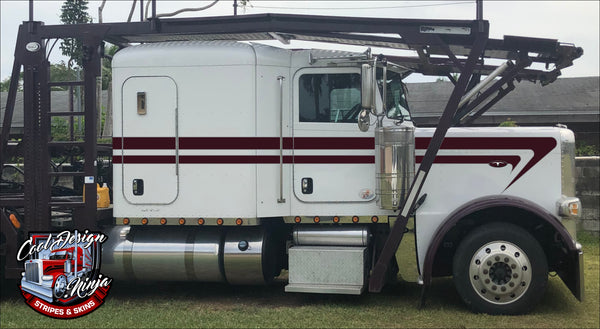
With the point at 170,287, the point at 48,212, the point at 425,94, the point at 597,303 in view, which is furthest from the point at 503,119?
the point at 48,212

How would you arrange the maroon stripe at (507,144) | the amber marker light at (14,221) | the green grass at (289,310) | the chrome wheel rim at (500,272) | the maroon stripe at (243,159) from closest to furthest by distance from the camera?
the green grass at (289,310)
the chrome wheel rim at (500,272)
the maroon stripe at (507,144)
the maroon stripe at (243,159)
the amber marker light at (14,221)

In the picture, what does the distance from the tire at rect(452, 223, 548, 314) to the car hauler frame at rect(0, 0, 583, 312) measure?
0.98 ft

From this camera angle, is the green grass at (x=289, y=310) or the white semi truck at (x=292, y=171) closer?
the green grass at (x=289, y=310)

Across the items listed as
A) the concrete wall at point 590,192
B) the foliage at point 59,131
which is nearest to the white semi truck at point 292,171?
the foliage at point 59,131

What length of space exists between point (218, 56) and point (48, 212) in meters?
2.63

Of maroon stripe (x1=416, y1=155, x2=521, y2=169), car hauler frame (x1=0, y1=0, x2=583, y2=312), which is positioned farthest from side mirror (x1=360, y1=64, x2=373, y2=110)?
maroon stripe (x1=416, y1=155, x2=521, y2=169)

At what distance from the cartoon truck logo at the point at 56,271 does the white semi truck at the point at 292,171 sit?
267 millimetres

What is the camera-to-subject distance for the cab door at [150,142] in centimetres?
705

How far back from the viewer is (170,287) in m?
8.08

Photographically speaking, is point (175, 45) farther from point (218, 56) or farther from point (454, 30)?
point (454, 30)

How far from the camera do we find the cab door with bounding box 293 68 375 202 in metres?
6.98

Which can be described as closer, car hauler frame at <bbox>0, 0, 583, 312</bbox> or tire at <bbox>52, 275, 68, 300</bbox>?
car hauler frame at <bbox>0, 0, 583, 312</bbox>

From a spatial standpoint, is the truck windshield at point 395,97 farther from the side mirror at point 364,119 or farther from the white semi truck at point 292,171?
the side mirror at point 364,119

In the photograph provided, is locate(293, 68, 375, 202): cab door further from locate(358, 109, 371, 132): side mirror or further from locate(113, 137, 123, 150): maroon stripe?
locate(113, 137, 123, 150): maroon stripe
